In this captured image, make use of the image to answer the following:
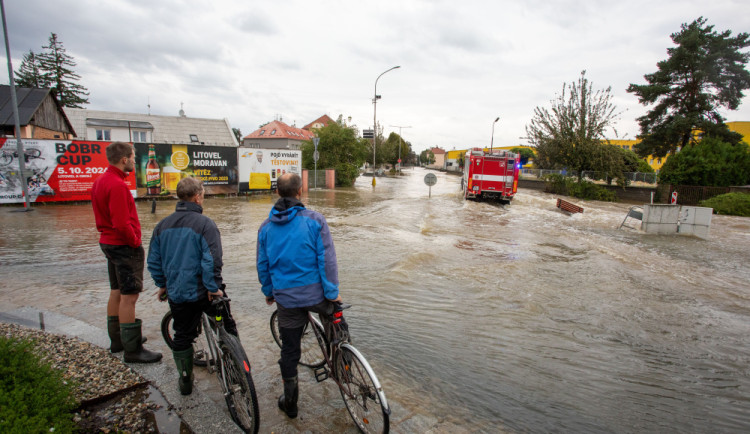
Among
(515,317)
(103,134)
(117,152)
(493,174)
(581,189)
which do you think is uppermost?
A: (103,134)

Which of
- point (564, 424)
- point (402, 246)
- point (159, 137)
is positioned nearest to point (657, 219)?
point (402, 246)

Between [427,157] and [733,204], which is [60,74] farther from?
[427,157]

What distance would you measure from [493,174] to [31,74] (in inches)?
2631

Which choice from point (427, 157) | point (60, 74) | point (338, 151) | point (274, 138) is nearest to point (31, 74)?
point (60, 74)

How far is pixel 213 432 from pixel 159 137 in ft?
151

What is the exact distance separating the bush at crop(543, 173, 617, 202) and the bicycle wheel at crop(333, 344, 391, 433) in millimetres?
28327

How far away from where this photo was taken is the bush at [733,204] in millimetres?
18250

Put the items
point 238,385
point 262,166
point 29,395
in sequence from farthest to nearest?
1. point 262,166
2. point 238,385
3. point 29,395

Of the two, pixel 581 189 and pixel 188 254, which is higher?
pixel 188 254

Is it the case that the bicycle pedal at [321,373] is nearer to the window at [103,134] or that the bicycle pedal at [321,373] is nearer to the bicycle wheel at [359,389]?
the bicycle wheel at [359,389]

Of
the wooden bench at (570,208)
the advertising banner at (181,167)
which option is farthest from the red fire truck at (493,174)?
the advertising banner at (181,167)

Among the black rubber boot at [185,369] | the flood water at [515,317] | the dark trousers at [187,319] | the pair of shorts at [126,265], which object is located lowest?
the flood water at [515,317]

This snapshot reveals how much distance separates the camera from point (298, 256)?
2.70 meters

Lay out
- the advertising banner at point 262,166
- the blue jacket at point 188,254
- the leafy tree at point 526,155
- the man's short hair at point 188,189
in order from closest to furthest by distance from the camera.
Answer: the blue jacket at point 188,254 < the man's short hair at point 188,189 < the advertising banner at point 262,166 < the leafy tree at point 526,155
